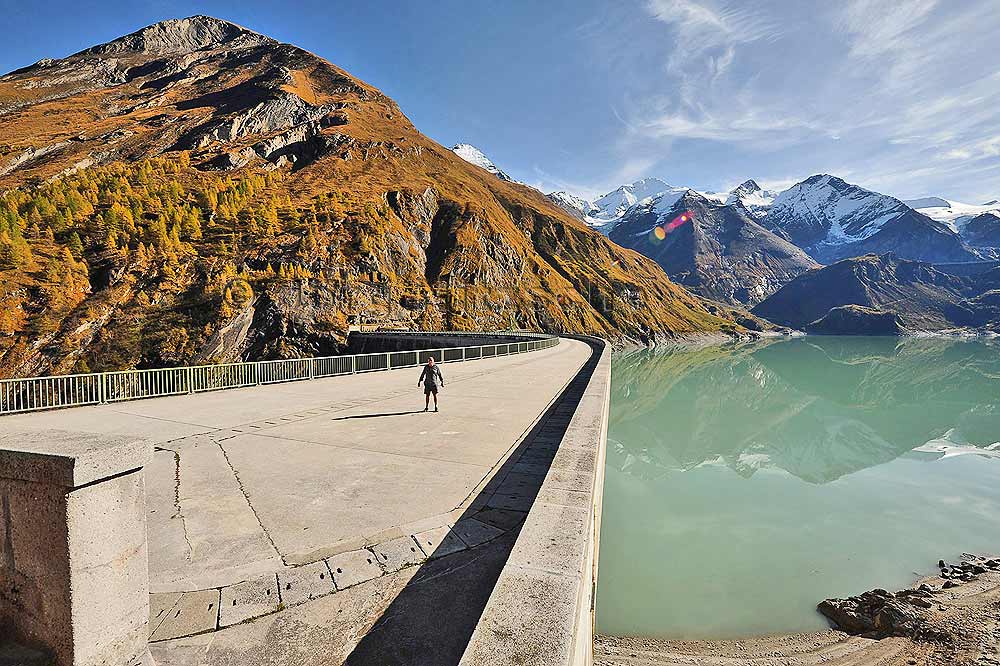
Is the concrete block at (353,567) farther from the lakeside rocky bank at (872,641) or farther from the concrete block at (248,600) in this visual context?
the lakeside rocky bank at (872,641)

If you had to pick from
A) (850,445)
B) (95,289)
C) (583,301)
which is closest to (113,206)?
(95,289)

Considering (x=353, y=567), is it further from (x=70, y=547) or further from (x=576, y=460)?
(x=576, y=460)

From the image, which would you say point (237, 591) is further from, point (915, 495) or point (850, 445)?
point (850, 445)

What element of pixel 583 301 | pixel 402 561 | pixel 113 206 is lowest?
pixel 402 561

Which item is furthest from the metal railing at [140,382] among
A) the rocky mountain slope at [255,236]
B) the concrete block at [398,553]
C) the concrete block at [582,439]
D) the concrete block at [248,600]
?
the rocky mountain slope at [255,236]

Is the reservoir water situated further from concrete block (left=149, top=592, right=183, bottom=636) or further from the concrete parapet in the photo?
concrete block (left=149, top=592, right=183, bottom=636)
